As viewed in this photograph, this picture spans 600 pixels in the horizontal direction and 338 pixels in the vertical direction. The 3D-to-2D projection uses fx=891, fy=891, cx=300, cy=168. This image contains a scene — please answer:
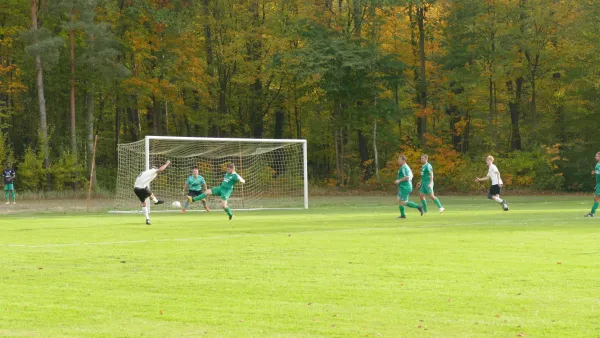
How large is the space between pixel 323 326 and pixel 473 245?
29.5 ft

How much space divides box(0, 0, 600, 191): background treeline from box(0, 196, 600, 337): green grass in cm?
3359

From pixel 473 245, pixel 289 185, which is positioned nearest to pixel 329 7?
pixel 289 185

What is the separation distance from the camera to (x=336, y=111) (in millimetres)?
60375

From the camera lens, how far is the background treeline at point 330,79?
54.2 metres

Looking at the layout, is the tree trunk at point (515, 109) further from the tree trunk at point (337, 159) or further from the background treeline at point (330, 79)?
the tree trunk at point (337, 159)

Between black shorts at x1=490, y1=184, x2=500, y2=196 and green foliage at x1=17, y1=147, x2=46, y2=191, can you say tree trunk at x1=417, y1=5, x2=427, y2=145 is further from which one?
black shorts at x1=490, y1=184, x2=500, y2=196

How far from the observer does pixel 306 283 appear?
39.6 ft

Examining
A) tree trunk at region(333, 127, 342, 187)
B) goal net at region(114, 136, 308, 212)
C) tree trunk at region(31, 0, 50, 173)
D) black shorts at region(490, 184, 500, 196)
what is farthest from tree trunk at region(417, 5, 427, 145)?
black shorts at region(490, 184, 500, 196)

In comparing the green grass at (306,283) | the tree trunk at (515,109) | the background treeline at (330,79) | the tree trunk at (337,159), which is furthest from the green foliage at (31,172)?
the green grass at (306,283)

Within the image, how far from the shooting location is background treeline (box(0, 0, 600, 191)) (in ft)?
178

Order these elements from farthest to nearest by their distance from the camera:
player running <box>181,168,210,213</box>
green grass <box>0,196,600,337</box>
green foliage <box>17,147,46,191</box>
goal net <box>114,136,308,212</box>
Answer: green foliage <box>17,147,46,191</box> → goal net <box>114,136,308,212</box> → player running <box>181,168,210,213</box> → green grass <box>0,196,600,337</box>

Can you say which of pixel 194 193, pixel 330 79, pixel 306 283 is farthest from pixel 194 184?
pixel 330 79

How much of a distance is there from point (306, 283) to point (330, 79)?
46.2 m

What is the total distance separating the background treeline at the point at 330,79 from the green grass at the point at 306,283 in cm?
3359
